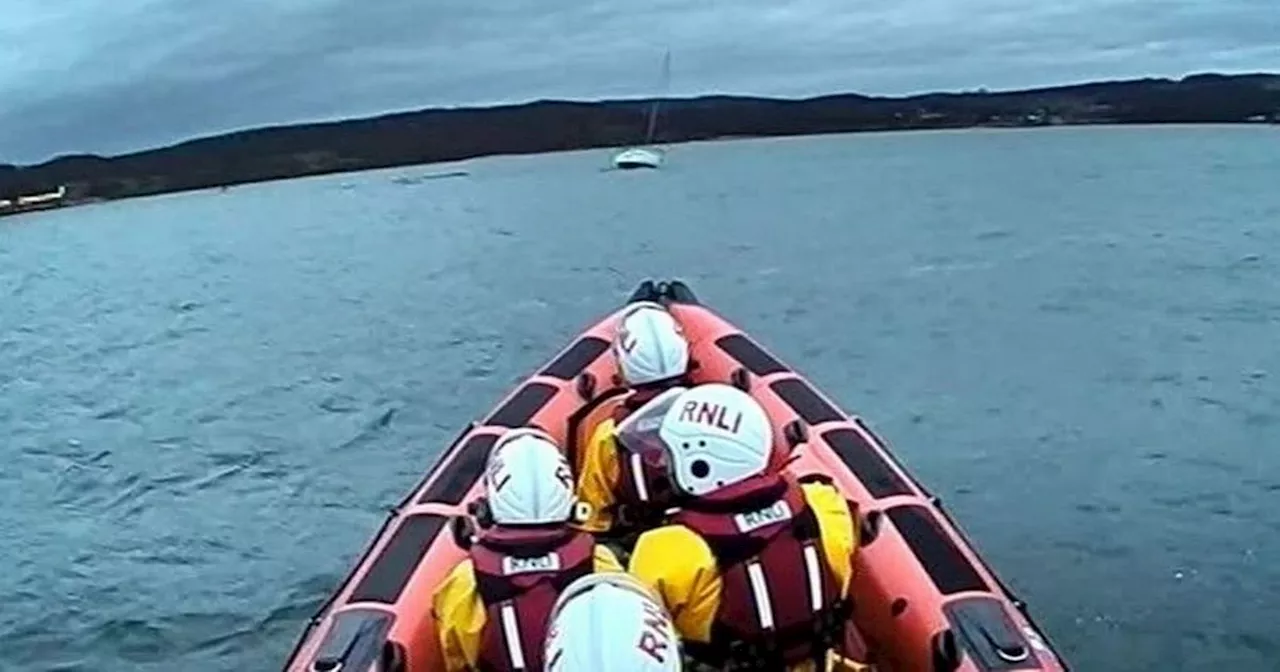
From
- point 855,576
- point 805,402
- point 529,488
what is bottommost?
point 855,576

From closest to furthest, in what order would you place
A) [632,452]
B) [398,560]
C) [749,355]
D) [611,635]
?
1. [611,635]
2. [632,452]
3. [398,560]
4. [749,355]

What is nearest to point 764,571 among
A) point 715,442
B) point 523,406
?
point 715,442

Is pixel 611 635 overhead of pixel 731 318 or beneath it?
overhead

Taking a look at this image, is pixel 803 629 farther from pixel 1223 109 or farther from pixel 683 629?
pixel 1223 109

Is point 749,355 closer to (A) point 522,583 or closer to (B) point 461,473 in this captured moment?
(B) point 461,473

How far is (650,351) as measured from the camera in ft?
16.4

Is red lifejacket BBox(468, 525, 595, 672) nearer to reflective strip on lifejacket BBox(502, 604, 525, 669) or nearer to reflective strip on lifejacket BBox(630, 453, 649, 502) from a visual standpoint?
reflective strip on lifejacket BBox(502, 604, 525, 669)

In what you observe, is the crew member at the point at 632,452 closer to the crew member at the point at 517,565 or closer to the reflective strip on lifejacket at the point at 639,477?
the reflective strip on lifejacket at the point at 639,477

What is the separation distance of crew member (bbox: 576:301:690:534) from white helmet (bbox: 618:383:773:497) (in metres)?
0.61

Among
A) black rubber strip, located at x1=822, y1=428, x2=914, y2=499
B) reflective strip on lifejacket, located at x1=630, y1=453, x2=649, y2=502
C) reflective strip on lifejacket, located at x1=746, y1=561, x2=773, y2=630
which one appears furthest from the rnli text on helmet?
black rubber strip, located at x1=822, y1=428, x2=914, y2=499

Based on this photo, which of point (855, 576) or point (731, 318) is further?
point (731, 318)

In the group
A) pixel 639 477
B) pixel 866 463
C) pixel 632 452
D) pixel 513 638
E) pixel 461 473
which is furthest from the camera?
pixel 461 473

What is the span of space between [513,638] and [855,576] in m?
1.27

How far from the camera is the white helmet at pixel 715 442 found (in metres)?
3.16
